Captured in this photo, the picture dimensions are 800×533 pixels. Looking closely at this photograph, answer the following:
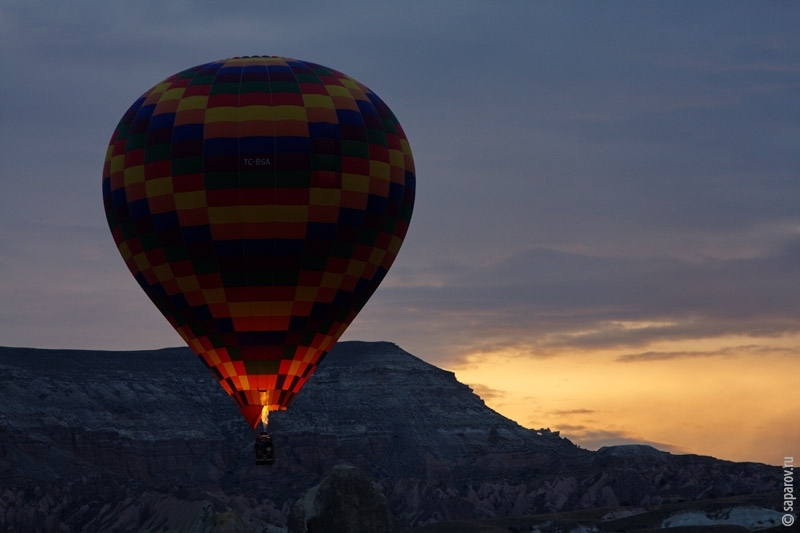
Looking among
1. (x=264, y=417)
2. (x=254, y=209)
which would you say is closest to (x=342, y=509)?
(x=264, y=417)

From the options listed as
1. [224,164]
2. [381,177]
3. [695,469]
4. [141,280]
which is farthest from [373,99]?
[695,469]

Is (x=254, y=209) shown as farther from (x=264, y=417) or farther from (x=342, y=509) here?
(x=342, y=509)

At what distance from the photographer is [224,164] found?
185ft

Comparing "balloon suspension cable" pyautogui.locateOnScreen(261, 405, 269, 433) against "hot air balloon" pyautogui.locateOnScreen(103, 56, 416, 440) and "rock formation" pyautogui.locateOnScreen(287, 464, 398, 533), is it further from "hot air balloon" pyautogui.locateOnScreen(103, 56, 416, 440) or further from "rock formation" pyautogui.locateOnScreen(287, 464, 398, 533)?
"rock formation" pyautogui.locateOnScreen(287, 464, 398, 533)

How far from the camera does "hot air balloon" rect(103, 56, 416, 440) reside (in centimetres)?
5634

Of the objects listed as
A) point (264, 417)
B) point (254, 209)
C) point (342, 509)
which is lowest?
point (264, 417)

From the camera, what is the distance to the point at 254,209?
185ft

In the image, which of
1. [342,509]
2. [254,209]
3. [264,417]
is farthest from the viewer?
[342,509]

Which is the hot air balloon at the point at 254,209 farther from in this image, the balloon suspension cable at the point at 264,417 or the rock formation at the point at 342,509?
the rock formation at the point at 342,509

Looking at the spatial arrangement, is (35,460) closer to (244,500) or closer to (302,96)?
(244,500)

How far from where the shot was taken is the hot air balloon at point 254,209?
56.3 metres

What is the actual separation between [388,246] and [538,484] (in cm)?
13836

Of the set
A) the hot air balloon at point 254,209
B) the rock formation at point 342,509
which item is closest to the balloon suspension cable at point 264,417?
the hot air balloon at point 254,209

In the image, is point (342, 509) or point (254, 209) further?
point (342, 509)
